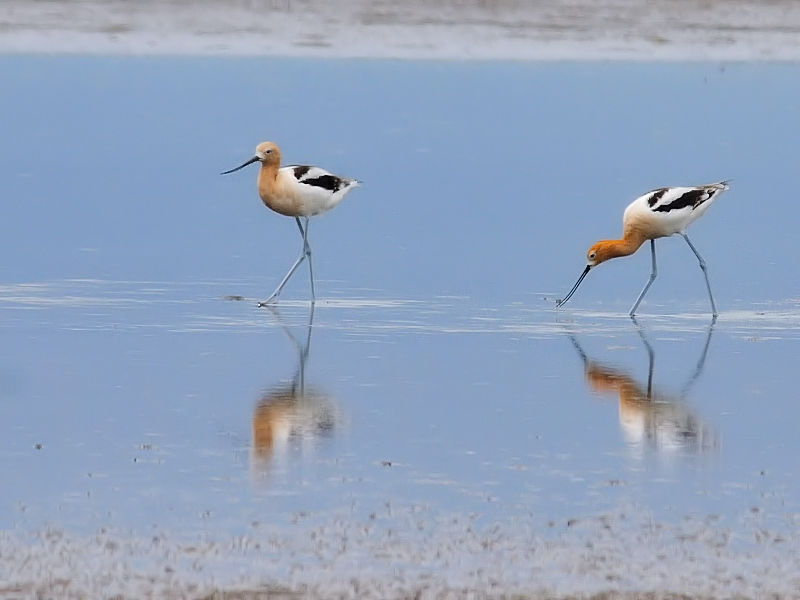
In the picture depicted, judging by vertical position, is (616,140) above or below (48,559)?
below

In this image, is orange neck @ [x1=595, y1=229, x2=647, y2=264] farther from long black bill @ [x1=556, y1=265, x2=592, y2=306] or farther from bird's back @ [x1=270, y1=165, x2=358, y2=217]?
bird's back @ [x1=270, y1=165, x2=358, y2=217]

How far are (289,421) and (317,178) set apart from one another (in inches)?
203

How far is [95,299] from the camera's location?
11.1 meters

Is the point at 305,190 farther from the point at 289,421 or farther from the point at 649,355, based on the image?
the point at 289,421

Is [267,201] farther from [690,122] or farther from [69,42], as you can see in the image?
[69,42]

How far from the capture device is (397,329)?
10.4 metres

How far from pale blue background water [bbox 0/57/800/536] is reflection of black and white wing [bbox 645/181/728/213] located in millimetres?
615

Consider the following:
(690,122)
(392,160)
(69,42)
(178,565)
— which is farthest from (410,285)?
(69,42)

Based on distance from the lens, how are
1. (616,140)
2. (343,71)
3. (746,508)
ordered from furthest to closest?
1. (343,71)
2. (616,140)
3. (746,508)

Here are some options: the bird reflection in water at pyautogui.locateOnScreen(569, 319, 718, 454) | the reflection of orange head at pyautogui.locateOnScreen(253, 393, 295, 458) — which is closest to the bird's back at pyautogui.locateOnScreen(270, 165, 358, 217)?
the bird reflection in water at pyautogui.locateOnScreen(569, 319, 718, 454)

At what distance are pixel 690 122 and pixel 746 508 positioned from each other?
1348 cm

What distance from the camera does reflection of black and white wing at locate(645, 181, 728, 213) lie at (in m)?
12.2

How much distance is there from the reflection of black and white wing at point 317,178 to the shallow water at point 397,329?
59 centimetres

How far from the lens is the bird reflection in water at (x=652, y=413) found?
25.0 feet
